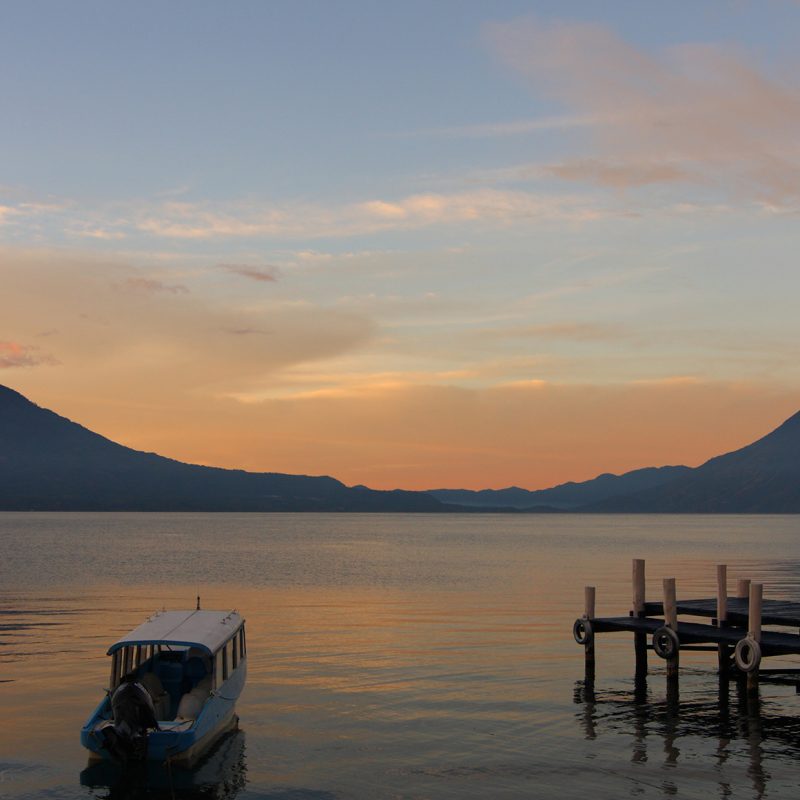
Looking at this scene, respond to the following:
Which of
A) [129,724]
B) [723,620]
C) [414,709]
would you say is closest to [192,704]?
[129,724]

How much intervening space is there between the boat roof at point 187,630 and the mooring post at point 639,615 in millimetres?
16123

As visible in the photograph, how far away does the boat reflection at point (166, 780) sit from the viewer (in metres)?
23.8

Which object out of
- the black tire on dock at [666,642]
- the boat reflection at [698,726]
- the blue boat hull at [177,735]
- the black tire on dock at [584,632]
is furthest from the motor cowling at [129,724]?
the black tire on dock at [584,632]

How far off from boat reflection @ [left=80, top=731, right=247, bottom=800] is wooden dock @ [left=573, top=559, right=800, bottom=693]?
1634 centimetres

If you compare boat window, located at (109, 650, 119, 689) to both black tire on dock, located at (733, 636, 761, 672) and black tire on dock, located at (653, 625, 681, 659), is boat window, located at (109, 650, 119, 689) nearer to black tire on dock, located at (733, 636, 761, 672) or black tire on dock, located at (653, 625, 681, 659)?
black tire on dock, located at (653, 625, 681, 659)

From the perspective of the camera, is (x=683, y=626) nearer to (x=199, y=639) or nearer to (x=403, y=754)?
(x=403, y=754)

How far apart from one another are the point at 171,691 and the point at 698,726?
16332 millimetres

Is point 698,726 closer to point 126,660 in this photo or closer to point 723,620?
point 723,620

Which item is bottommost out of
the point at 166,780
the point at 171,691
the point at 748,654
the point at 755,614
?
the point at 166,780

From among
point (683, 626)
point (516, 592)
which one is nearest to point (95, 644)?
point (683, 626)

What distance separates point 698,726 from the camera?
30359 mm

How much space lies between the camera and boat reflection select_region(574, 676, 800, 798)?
87.4 feet

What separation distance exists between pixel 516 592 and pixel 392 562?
4347 centimetres

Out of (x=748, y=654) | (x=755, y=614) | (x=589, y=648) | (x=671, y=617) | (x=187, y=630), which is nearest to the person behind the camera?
(x=187, y=630)
